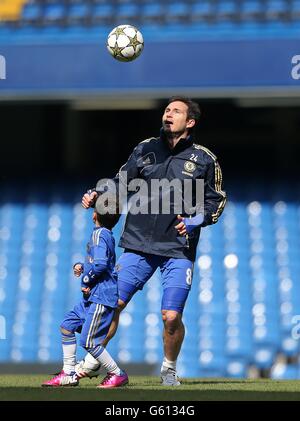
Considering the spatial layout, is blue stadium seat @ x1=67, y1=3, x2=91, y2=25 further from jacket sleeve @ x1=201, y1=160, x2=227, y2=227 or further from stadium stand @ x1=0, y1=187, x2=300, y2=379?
jacket sleeve @ x1=201, y1=160, x2=227, y2=227

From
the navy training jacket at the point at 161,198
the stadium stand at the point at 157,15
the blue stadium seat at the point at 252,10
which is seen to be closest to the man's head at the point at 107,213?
the navy training jacket at the point at 161,198

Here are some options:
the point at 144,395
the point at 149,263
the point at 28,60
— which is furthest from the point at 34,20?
the point at 144,395

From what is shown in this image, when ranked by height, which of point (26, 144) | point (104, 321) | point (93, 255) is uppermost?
point (26, 144)

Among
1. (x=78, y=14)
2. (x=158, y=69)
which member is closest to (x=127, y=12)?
(x=78, y=14)

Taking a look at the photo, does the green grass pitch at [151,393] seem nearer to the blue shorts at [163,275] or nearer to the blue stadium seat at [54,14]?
the blue shorts at [163,275]

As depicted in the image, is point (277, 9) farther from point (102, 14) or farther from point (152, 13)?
point (102, 14)

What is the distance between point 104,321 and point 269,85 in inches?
225

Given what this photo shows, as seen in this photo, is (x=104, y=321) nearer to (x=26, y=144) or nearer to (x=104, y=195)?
(x=104, y=195)

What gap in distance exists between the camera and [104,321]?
273 inches

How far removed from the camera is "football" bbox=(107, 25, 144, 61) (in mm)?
8922

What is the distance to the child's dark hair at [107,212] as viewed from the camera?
7.03 m

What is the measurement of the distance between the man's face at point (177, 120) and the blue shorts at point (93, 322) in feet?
4.66

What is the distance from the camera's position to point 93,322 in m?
6.88

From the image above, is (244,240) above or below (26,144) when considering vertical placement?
below
